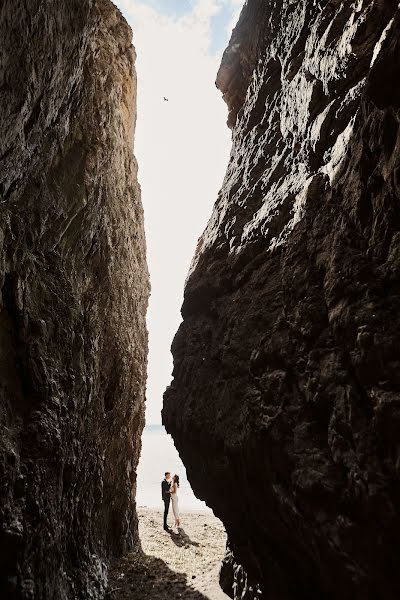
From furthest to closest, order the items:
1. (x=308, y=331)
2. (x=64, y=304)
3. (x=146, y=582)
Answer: (x=146, y=582), (x=64, y=304), (x=308, y=331)

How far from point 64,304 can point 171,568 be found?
8514 mm

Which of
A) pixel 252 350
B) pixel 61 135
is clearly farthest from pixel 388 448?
pixel 61 135

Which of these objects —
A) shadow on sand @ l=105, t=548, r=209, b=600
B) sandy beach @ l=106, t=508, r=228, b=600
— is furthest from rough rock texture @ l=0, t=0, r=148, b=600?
sandy beach @ l=106, t=508, r=228, b=600

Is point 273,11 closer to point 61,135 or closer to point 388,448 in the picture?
point 61,135

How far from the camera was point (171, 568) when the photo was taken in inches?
481

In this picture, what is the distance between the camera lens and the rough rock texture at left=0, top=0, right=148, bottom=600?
721 centimetres

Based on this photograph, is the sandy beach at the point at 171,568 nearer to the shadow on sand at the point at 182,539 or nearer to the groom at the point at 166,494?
the shadow on sand at the point at 182,539

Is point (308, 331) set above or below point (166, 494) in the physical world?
above

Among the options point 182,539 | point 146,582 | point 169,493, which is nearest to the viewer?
point 146,582

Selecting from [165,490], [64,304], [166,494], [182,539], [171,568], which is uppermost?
[64,304]

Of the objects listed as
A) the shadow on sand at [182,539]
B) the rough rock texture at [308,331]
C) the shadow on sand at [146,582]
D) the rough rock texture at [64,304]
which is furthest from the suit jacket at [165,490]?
the rough rock texture at [308,331]

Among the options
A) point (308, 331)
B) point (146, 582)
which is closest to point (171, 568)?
point (146, 582)

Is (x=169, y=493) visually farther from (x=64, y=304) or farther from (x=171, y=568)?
(x=64, y=304)

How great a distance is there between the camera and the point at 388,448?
14.2ft
